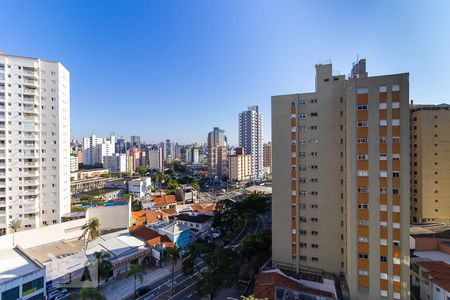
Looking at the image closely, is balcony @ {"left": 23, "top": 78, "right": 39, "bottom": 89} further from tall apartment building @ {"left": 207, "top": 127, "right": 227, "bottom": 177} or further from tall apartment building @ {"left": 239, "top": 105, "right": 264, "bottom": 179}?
tall apartment building @ {"left": 239, "top": 105, "right": 264, "bottom": 179}

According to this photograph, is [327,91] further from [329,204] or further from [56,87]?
[56,87]

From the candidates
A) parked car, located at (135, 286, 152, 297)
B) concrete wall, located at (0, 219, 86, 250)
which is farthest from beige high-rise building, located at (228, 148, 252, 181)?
parked car, located at (135, 286, 152, 297)

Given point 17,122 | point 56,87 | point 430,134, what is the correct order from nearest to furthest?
point 17,122
point 56,87
point 430,134

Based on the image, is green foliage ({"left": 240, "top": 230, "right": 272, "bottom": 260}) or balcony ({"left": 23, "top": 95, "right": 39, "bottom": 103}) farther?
balcony ({"left": 23, "top": 95, "right": 39, "bottom": 103})

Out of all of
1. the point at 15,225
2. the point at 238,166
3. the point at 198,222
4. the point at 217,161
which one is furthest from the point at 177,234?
the point at 217,161

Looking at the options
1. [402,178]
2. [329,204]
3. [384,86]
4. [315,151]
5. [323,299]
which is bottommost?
[323,299]

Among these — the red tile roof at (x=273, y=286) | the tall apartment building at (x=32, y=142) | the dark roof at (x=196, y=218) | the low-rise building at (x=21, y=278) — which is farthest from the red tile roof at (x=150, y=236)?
the red tile roof at (x=273, y=286)

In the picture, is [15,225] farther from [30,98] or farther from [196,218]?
[196,218]

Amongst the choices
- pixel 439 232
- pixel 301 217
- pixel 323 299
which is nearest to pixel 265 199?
pixel 301 217
